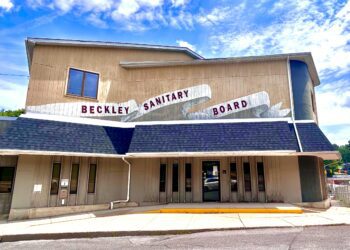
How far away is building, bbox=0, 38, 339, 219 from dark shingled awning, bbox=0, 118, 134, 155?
50 mm

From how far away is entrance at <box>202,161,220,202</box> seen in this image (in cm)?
1366

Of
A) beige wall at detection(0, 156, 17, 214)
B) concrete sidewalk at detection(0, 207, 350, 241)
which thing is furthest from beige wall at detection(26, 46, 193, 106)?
concrete sidewalk at detection(0, 207, 350, 241)

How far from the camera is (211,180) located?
1384cm

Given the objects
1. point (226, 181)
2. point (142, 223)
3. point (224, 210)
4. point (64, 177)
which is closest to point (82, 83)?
point (64, 177)

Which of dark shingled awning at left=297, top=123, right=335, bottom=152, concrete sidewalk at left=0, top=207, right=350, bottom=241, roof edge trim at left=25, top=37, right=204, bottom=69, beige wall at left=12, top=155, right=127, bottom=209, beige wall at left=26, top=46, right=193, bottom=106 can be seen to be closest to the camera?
concrete sidewalk at left=0, top=207, right=350, bottom=241

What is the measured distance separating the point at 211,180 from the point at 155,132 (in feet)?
13.9

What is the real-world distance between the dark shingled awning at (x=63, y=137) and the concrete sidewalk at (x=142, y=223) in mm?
3228

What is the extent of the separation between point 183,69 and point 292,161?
27.7 ft

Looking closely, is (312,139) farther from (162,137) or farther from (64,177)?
(64,177)

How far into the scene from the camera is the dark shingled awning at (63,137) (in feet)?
36.1

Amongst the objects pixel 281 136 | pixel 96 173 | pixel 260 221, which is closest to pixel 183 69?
pixel 281 136

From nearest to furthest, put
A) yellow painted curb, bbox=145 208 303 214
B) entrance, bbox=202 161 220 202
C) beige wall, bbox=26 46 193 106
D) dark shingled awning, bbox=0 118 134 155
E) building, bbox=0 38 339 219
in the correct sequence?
1. yellow painted curb, bbox=145 208 303 214
2. dark shingled awning, bbox=0 118 134 155
3. building, bbox=0 38 339 219
4. beige wall, bbox=26 46 193 106
5. entrance, bbox=202 161 220 202

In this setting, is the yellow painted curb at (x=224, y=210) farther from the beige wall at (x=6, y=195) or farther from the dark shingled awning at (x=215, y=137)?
the beige wall at (x=6, y=195)

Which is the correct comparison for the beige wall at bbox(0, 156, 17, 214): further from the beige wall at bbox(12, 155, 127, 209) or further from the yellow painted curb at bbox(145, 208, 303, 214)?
the yellow painted curb at bbox(145, 208, 303, 214)
